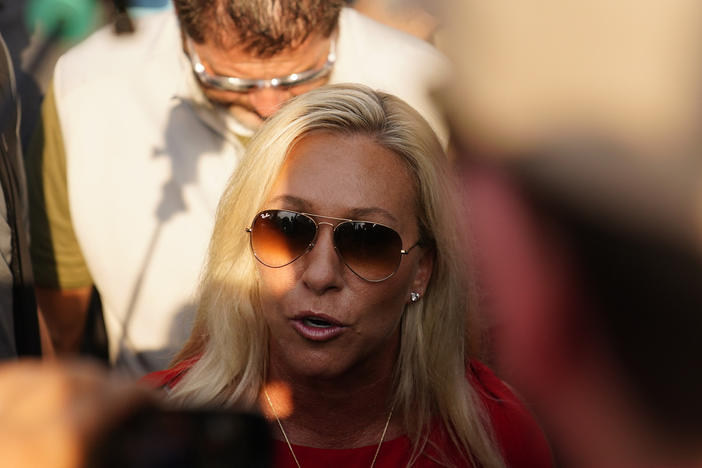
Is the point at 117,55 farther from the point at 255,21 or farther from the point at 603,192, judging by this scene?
the point at 603,192

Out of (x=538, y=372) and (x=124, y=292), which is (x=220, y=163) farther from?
(x=538, y=372)

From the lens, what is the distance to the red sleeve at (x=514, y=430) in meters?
1.97

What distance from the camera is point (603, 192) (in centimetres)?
83

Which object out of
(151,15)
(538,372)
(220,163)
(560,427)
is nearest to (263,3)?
(220,163)

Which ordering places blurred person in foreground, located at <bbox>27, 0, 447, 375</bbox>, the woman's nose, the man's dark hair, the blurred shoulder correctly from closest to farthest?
1. the woman's nose
2. the man's dark hair
3. blurred person in foreground, located at <bbox>27, 0, 447, 375</bbox>
4. the blurred shoulder

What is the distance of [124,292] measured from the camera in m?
2.86

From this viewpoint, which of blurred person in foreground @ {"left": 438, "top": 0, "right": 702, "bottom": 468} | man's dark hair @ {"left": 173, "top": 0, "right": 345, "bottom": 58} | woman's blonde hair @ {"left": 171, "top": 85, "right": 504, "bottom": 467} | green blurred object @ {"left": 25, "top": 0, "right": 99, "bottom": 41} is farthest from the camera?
green blurred object @ {"left": 25, "top": 0, "right": 99, "bottom": 41}

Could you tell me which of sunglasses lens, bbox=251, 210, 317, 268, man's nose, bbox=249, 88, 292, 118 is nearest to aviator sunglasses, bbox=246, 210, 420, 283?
sunglasses lens, bbox=251, 210, 317, 268

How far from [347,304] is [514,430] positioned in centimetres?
54

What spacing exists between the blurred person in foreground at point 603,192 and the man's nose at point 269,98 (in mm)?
1214

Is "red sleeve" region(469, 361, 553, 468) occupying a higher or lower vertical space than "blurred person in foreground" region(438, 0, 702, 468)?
lower

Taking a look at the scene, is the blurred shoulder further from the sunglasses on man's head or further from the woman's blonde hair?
the woman's blonde hair

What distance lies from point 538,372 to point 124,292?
5.65ft

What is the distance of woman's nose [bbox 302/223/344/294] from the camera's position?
69.7 inches
